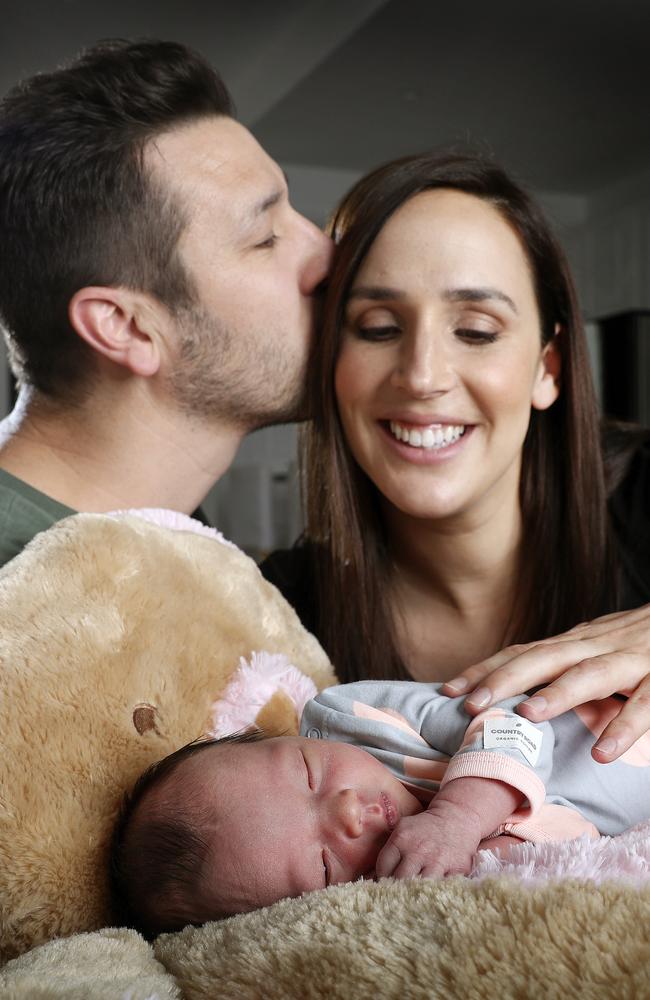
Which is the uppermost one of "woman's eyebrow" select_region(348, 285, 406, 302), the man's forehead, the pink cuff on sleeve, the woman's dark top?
the man's forehead

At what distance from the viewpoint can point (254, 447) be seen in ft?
28.7

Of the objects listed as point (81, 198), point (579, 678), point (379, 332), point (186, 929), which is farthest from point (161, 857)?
point (81, 198)

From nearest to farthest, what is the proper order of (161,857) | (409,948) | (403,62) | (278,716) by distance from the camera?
(409,948) → (161,857) → (278,716) → (403,62)

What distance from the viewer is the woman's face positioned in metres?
1.74

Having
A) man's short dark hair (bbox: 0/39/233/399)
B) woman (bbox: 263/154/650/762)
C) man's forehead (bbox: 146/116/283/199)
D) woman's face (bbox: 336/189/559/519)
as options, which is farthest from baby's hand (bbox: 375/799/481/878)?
man's forehead (bbox: 146/116/283/199)

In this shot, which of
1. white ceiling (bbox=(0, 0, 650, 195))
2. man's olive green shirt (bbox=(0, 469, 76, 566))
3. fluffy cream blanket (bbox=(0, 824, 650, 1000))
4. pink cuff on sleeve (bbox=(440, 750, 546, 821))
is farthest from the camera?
white ceiling (bbox=(0, 0, 650, 195))

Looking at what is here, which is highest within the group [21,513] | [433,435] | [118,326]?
[118,326]

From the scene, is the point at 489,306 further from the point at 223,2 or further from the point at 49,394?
the point at 223,2

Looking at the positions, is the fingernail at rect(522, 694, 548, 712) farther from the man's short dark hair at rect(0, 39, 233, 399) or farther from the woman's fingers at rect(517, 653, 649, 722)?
the man's short dark hair at rect(0, 39, 233, 399)

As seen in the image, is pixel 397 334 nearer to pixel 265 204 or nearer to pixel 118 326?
pixel 265 204

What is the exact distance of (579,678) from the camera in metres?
1.34

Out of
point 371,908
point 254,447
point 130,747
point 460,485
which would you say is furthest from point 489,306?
point 254,447

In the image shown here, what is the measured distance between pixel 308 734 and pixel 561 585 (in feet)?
2.37

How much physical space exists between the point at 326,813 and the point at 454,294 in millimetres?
923
